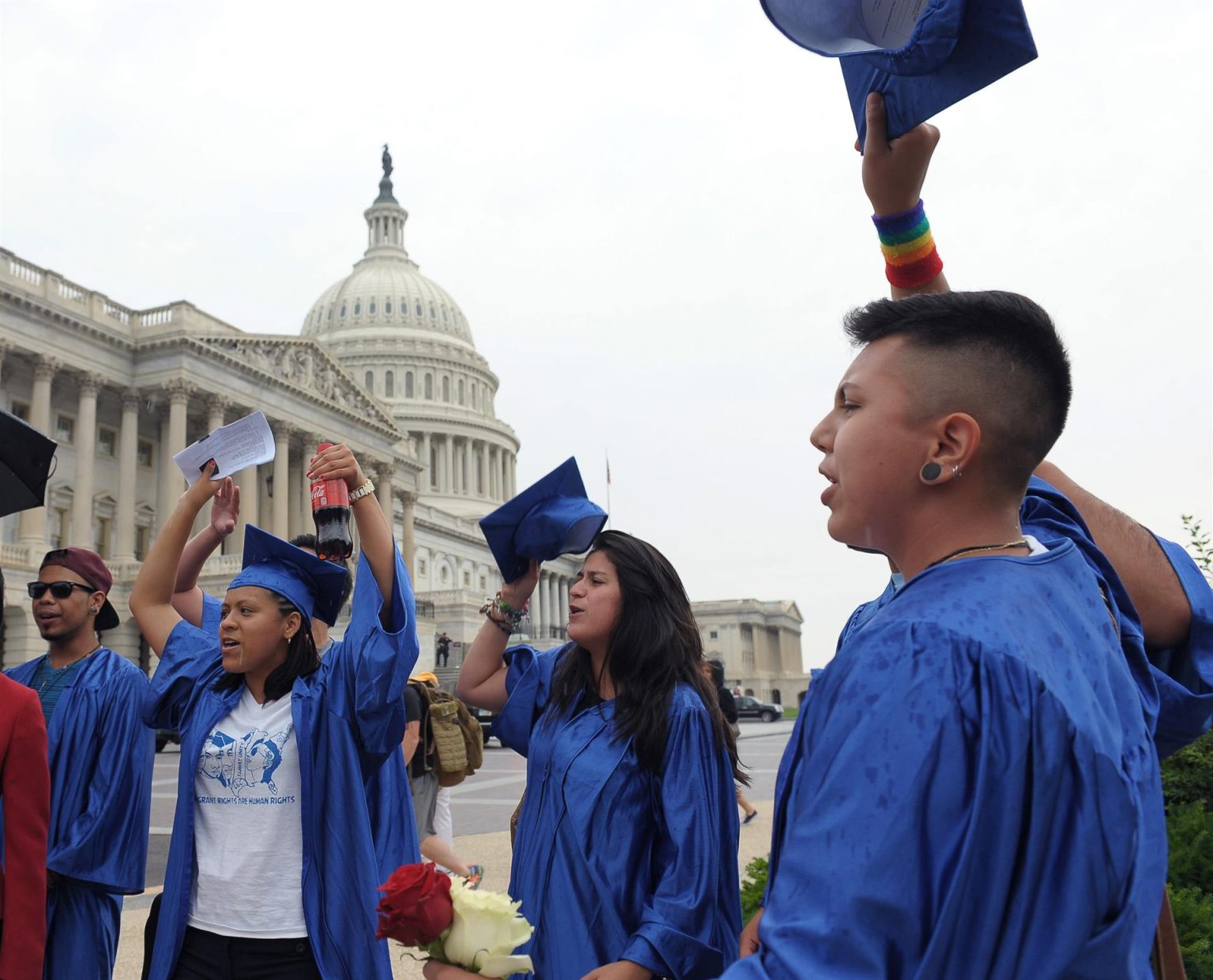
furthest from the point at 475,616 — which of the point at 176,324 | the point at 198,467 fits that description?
the point at 198,467

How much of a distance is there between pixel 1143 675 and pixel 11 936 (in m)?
3.18

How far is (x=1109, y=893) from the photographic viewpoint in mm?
1395

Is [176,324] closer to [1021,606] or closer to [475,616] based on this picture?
[475,616]

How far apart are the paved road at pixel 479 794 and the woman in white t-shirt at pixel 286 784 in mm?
2764

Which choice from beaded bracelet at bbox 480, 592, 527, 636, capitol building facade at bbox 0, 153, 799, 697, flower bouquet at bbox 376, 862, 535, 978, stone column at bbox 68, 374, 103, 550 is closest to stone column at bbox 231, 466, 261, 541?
capitol building facade at bbox 0, 153, 799, 697

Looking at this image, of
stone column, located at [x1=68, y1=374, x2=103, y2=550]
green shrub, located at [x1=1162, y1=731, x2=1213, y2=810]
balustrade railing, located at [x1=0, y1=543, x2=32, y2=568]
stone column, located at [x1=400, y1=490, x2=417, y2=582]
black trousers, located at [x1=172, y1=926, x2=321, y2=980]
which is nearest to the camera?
black trousers, located at [x1=172, y1=926, x2=321, y2=980]

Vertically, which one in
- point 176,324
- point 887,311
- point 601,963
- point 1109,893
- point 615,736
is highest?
point 176,324

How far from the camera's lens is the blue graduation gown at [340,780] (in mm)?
3590

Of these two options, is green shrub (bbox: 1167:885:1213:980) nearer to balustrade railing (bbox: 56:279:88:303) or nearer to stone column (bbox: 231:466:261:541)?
balustrade railing (bbox: 56:279:88:303)

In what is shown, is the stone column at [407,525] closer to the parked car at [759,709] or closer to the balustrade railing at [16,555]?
the parked car at [759,709]

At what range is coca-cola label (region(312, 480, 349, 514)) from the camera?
3742 millimetres

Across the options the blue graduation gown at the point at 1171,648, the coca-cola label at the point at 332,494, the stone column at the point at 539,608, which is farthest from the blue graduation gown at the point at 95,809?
the stone column at the point at 539,608

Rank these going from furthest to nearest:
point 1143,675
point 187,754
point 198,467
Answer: point 198,467 → point 187,754 → point 1143,675

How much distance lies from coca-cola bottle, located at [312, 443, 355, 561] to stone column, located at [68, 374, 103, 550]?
42611mm
